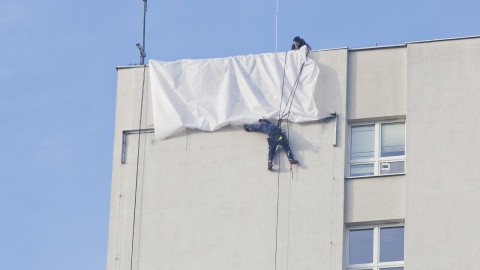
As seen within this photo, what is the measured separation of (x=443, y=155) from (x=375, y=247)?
2.55 meters

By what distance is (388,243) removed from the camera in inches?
1483

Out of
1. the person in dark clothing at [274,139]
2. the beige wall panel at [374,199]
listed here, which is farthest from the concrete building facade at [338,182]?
the person in dark clothing at [274,139]

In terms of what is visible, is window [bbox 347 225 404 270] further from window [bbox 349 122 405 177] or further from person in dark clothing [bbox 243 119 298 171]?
person in dark clothing [bbox 243 119 298 171]

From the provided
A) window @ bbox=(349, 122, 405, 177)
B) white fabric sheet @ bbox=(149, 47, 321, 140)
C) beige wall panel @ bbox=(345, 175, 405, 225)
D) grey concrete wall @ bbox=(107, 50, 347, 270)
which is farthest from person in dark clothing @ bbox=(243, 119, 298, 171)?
beige wall panel @ bbox=(345, 175, 405, 225)

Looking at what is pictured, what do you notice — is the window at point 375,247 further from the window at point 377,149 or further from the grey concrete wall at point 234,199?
the window at point 377,149

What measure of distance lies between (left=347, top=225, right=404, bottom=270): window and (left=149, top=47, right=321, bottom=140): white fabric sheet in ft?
10.0

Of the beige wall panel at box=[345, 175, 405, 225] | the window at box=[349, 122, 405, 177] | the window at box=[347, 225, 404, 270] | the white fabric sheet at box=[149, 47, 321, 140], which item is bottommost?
the window at box=[347, 225, 404, 270]

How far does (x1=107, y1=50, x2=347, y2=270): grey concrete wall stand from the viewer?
37781 mm

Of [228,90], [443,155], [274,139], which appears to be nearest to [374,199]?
[443,155]

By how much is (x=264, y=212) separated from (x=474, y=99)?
5.37 metres

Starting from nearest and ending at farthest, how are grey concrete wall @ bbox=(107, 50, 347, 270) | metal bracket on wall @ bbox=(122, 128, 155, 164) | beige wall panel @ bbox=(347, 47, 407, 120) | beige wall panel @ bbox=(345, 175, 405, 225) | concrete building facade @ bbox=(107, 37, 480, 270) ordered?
concrete building facade @ bbox=(107, 37, 480, 270), beige wall panel @ bbox=(345, 175, 405, 225), grey concrete wall @ bbox=(107, 50, 347, 270), beige wall panel @ bbox=(347, 47, 407, 120), metal bracket on wall @ bbox=(122, 128, 155, 164)

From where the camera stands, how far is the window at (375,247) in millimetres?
37375

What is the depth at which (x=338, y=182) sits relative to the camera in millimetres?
38125

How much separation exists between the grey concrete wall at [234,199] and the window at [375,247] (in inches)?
19.4
